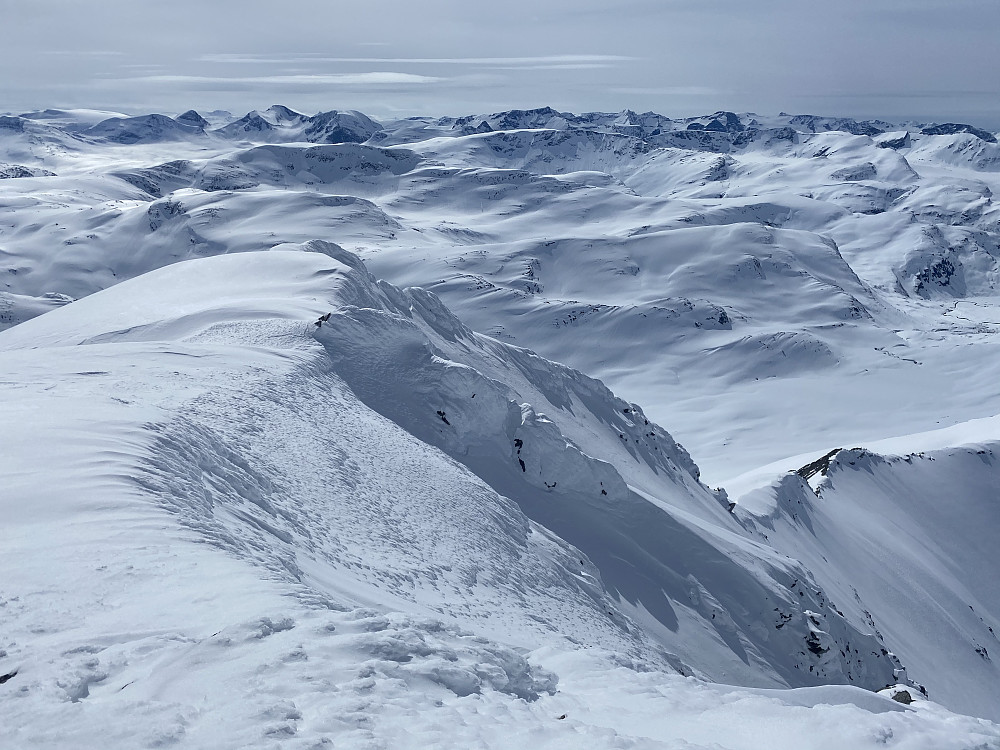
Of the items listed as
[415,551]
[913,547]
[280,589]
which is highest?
[280,589]

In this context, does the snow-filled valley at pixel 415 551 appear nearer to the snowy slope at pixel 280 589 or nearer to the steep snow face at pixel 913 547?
the snowy slope at pixel 280 589

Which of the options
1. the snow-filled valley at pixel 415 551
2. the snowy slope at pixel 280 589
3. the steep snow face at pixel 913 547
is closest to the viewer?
the snowy slope at pixel 280 589

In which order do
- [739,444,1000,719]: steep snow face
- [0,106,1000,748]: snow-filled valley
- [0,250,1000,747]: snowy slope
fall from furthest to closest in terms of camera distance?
[739,444,1000,719]: steep snow face, [0,106,1000,748]: snow-filled valley, [0,250,1000,747]: snowy slope

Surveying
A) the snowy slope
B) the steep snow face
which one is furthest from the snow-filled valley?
the steep snow face

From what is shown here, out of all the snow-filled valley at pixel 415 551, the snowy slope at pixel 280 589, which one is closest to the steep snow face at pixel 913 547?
the snow-filled valley at pixel 415 551

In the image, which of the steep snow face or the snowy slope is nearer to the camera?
the snowy slope

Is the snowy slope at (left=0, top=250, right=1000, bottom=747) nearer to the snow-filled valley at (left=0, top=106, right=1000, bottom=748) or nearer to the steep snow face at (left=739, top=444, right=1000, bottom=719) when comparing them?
the snow-filled valley at (left=0, top=106, right=1000, bottom=748)

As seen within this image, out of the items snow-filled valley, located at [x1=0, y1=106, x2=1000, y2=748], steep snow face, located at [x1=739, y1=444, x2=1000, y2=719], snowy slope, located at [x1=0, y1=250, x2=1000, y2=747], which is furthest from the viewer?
steep snow face, located at [x1=739, y1=444, x2=1000, y2=719]

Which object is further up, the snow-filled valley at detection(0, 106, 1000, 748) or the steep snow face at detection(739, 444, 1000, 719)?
the snow-filled valley at detection(0, 106, 1000, 748)

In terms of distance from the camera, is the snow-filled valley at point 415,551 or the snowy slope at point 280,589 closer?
the snowy slope at point 280,589

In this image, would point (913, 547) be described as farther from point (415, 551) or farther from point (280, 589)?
point (280, 589)

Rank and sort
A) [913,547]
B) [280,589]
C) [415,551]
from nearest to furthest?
1. [280,589]
2. [415,551]
3. [913,547]

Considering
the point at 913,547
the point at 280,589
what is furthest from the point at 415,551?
the point at 913,547
